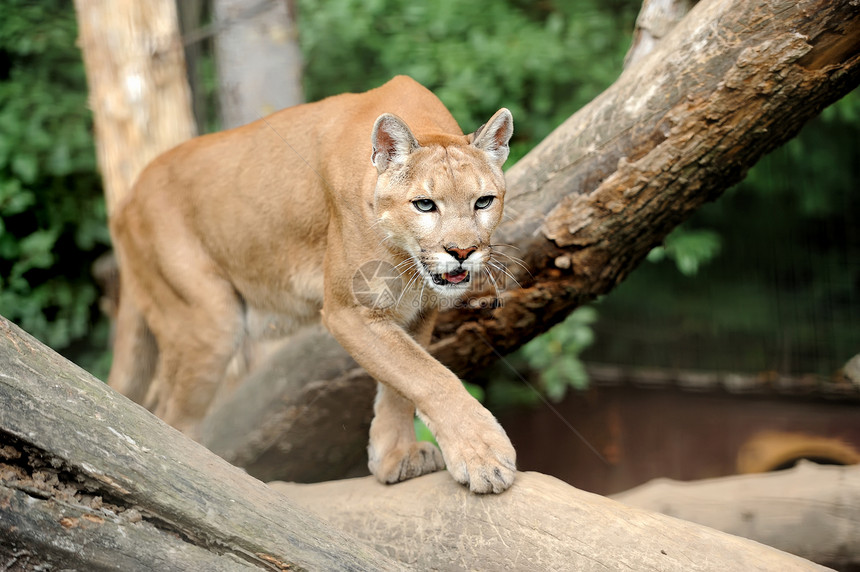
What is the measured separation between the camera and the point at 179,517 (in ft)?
6.96

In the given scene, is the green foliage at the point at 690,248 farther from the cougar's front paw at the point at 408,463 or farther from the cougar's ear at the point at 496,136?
the cougar's front paw at the point at 408,463

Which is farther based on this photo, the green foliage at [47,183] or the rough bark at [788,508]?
the green foliage at [47,183]

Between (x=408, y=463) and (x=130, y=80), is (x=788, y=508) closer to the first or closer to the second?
(x=408, y=463)

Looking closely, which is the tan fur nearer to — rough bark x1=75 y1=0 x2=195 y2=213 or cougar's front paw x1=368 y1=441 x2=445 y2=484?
cougar's front paw x1=368 y1=441 x2=445 y2=484

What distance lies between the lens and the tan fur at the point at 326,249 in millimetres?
2945

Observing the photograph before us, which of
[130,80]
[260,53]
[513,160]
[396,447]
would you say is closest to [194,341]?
[396,447]

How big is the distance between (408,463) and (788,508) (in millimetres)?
1929

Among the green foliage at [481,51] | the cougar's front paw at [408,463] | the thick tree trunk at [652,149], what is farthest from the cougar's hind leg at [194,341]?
the green foliage at [481,51]

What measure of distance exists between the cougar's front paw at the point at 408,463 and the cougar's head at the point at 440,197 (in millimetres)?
692

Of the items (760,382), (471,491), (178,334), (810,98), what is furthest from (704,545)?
(760,382)

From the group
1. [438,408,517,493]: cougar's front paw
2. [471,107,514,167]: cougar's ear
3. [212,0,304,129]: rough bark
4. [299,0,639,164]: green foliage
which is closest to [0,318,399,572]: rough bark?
[438,408,517,493]: cougar's front paw

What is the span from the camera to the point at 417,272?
3.19 meters

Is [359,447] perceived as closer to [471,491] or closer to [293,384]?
[293,384]

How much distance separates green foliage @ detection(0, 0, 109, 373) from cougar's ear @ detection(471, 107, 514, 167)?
157 inches
